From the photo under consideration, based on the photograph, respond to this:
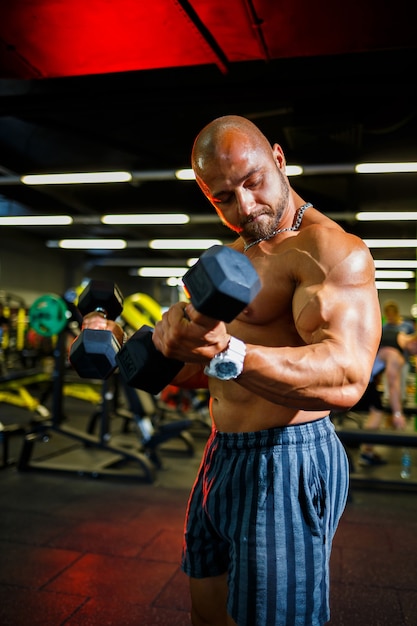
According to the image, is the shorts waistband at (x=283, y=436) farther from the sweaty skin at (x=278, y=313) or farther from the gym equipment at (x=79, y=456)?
the gym equipment at (x=79, y=456)

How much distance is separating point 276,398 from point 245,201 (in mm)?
519

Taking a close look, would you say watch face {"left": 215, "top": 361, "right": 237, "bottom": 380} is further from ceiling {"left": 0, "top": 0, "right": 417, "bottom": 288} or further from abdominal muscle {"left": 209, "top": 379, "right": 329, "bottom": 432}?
ceiling {"left": 0, "top": 0, "right": 417, "bottom": 288}

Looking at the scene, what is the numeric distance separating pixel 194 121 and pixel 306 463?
4.61 meters

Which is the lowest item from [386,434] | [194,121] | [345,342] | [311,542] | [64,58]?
[386,434]

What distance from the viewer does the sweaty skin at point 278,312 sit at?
30.7 inches

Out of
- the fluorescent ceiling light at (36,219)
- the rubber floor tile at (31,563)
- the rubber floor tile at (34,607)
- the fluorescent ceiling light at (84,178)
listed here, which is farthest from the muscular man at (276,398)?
the fluorescent ceiling light at (36,219)

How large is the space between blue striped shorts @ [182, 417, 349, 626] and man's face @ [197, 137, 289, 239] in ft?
1.59

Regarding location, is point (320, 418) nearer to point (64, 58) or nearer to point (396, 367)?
point (64, 58)

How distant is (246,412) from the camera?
1.13m

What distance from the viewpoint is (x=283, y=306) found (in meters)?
1.08

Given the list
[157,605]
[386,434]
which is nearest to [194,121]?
[386,434]

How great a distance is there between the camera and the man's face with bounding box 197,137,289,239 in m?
1.13

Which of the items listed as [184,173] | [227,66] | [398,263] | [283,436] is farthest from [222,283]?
[398,263]

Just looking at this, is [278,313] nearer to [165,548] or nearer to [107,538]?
[165,548]
